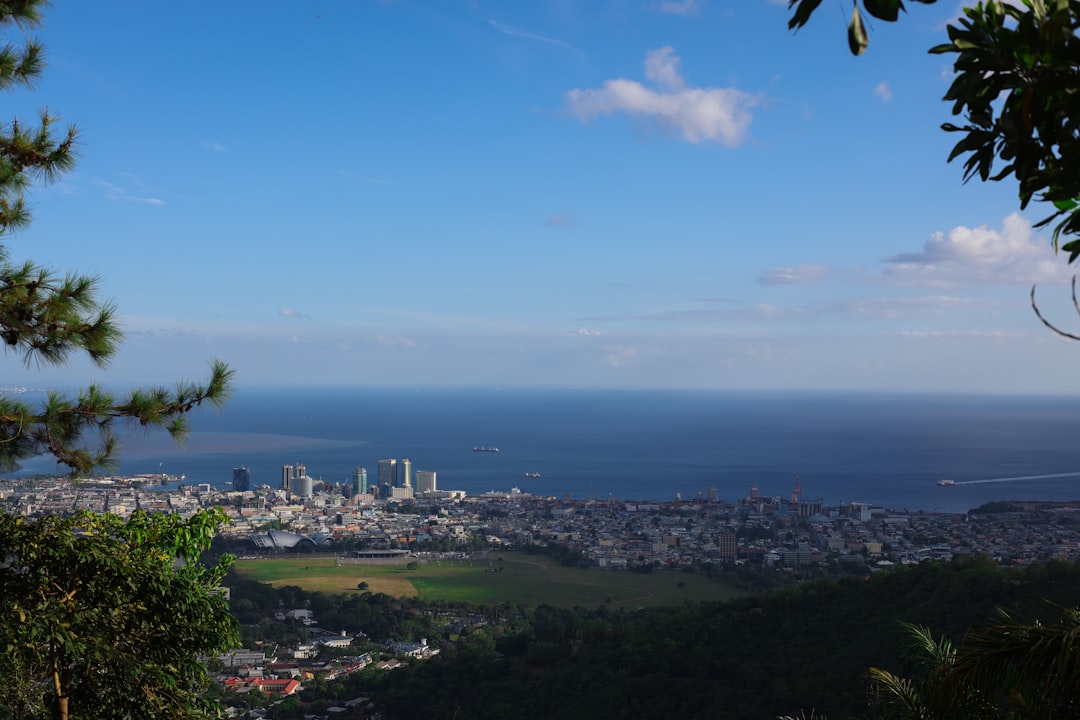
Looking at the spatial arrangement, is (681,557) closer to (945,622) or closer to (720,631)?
(720,631)

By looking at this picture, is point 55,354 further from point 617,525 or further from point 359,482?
point 359,482

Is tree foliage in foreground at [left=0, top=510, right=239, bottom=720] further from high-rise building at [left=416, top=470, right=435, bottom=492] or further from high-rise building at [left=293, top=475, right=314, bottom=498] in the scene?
Answer: high-rise building at [left=416, top=470, right=435, bottom=492]

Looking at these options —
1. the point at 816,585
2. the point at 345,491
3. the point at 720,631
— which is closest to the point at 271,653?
the point at 720,631

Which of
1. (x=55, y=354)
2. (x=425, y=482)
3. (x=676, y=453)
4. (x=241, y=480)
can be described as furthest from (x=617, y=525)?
(x=676, y=453)

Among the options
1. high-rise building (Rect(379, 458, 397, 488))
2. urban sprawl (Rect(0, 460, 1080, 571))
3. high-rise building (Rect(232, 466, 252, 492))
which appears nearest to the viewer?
urban sprawl (Rect(0, 460, 1080, 571))

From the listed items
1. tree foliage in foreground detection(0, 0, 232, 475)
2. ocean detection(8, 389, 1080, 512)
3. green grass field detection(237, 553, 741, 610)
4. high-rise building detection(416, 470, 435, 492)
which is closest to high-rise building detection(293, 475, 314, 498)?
high-rise building detection(416, 470, 435, 492)

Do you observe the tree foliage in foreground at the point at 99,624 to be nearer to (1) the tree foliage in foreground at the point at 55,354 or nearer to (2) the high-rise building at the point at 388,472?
(1) the tree foliage in foreground at the point at 55,354
